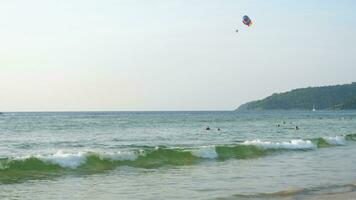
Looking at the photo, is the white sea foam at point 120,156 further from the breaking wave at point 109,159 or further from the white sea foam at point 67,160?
the white sea foam at point 67,160

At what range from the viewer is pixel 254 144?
3316 cm

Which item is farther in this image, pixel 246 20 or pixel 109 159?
pixel 246 20

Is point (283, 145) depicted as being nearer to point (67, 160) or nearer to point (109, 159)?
point (109, 159)

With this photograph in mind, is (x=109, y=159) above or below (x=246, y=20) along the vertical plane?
below

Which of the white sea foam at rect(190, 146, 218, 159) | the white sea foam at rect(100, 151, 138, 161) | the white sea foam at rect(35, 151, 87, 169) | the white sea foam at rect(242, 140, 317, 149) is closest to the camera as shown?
Answer: the white sea foam at rect(35, 151, 87, 169)

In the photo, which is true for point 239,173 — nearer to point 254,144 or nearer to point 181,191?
point 181,191

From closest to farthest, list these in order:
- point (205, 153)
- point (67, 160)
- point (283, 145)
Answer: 1. point (67, 160)
2. point (205, 153)
3. point (283, 145)

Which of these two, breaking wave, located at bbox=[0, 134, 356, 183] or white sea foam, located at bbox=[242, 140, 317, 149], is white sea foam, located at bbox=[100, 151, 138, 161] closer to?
breaking wave, located at bbox=[0, 134, 356, 183]

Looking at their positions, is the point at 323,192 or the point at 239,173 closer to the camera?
the point at 323,192

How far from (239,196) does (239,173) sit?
5.55 m

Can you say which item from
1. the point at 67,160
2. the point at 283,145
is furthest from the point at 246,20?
the point at 67,160

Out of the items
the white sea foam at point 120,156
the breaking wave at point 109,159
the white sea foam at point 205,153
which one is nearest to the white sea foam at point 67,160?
the breaking wave at point 109,159

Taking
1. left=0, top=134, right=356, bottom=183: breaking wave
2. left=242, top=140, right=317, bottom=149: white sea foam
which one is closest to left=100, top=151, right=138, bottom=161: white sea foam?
left=0, top=134, right=356, bottom=183: breaking wave

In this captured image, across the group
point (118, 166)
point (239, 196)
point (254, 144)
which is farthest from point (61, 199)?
point (254, 144)
